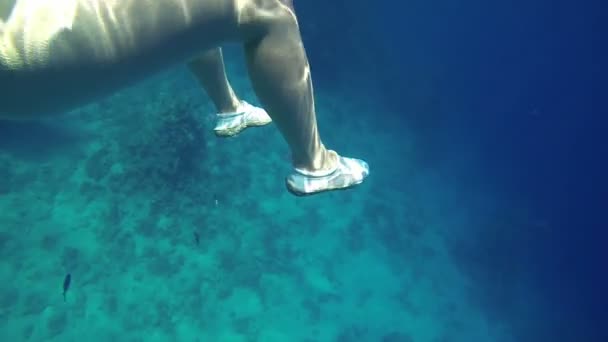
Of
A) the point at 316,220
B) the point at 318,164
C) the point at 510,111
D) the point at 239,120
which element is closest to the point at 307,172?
the point at 318,164

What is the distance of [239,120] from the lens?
367 cm

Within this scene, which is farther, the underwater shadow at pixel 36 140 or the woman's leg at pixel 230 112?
the underwater shadow at pixel 36 140

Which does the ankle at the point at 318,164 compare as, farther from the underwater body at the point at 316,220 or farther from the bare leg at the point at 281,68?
the underwater body at the point at 316,220

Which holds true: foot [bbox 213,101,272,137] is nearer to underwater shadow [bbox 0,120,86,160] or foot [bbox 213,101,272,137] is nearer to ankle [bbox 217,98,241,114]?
ankle [bbox 217,98,241,114]

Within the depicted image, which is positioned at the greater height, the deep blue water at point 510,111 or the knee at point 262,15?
the knee at point 262,15

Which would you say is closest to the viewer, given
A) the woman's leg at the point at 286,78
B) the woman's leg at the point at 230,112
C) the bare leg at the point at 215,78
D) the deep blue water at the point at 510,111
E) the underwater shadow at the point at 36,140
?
the woman's leg at the point at 286,78

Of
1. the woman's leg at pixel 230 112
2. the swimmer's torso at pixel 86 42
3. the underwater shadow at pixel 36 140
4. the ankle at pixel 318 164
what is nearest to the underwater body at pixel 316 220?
the underwater shadow at pixel 36 140

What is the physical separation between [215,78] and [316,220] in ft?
20.9

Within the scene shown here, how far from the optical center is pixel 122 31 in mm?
1628

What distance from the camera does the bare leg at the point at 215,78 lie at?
3.20 meters

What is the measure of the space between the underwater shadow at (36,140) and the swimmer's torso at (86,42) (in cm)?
702

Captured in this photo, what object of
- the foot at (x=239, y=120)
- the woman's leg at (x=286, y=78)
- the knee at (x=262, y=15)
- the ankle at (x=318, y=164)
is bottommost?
the foot at (x=239, y=120)

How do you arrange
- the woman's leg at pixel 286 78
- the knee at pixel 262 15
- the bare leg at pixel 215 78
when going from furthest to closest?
the bare leg at pixel 215 78, the woman's leg at pixel 286 78, the knee at pixel 262 15

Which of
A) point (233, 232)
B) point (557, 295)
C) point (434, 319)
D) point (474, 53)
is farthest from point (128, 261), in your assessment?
point (474, 53)
